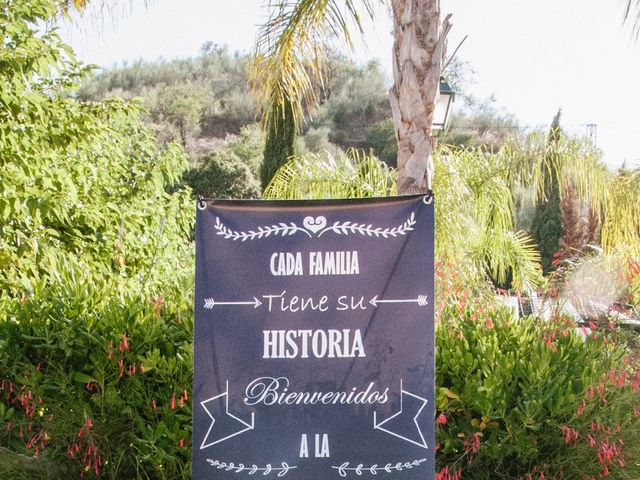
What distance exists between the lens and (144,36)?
40375 mm

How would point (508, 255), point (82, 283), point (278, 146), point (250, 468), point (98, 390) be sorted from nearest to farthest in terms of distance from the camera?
1. point (250, 468)
2. point (98, 390)
3. point (82, 283)
4. point (508, 255)
5. point (278, 146)

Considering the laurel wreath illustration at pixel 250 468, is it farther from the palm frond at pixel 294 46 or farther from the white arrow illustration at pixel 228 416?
the palm frond at pixel 294 46

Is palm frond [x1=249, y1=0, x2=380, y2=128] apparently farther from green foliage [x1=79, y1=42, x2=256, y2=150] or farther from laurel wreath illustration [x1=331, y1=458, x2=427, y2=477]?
green foliage [x1=79, y1=42, x2=256, y2=150]

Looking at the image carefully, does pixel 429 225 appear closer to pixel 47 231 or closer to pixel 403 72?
pixel 403 72

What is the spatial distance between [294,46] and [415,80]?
2.04 m

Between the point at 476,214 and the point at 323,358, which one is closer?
the point at 323,358

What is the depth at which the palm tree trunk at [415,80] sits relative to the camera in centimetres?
553

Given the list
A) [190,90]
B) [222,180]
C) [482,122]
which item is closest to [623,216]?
[222,180]

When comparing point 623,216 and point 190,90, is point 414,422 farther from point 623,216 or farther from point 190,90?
point 190,90

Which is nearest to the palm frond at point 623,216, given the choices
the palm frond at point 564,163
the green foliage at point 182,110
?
the palm frond at point 564,163

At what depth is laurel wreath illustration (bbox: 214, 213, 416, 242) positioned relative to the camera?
9.63ft

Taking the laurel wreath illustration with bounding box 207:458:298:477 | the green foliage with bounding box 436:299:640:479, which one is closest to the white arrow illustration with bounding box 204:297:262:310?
the laurel wreath illustration with bounding box 207:458:298:477

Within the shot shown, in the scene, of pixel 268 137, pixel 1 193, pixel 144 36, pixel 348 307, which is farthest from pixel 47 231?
pixel 144 36

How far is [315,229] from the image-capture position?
296 cm
